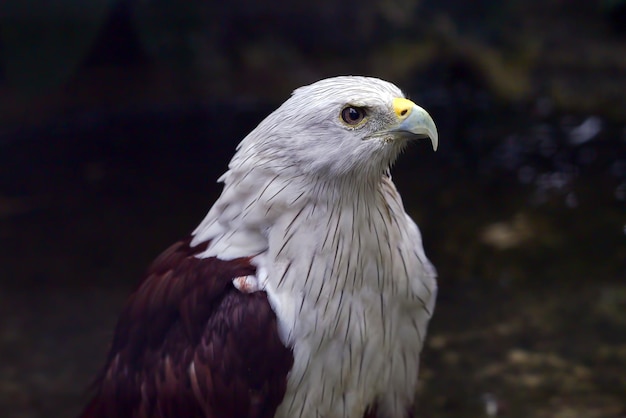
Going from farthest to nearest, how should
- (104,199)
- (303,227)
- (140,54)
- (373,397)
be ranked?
(140,54)
(104,199)
(373,397)
(303,227)

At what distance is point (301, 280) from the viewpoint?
3000 mm

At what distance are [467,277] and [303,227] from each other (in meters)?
3.23

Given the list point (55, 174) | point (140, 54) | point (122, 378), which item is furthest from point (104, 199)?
point (122, 378)

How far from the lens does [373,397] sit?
3.27m

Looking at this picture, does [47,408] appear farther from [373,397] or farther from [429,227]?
[429,227]

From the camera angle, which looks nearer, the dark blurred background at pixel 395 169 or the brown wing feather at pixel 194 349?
the brown wing feather at pixel 194 349

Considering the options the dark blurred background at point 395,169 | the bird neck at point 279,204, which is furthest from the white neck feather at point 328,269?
the dark blurred background at point 395,169

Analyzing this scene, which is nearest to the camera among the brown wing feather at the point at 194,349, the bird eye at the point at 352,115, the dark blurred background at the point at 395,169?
the bird eye at the point at 352,115

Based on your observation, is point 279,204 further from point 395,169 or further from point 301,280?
point 395,169

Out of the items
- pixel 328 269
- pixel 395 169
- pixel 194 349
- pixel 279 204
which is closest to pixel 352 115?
pixel 279 204

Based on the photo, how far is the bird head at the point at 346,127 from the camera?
288cm

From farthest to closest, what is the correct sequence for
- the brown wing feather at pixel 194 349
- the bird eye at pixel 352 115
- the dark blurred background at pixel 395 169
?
1. the dark blurred background at pixel 395 169
2. the brown wing feather at pixel 194 349
3. the bird eye at pixel 352 115

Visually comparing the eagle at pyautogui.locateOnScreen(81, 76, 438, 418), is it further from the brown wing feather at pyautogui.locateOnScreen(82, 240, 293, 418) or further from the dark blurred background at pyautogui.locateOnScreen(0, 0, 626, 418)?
the dark blurred background at pyautogui.locateOnScreen(0, 0, 626, 418)

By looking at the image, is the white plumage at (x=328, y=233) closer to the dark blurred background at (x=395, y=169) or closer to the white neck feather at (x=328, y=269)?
the white neck feather at (x=328, y=269)
